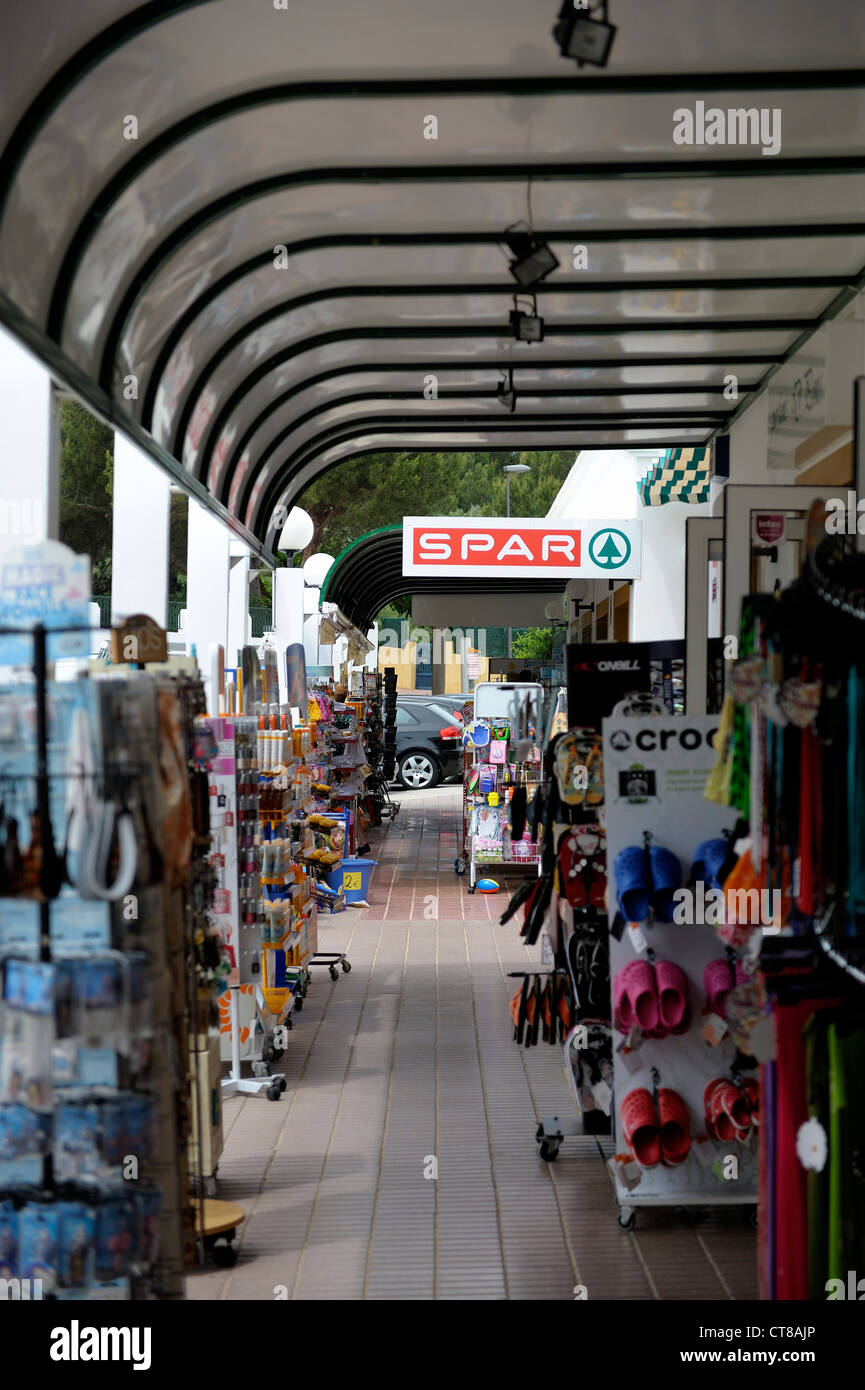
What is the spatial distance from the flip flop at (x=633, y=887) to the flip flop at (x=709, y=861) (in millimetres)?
185

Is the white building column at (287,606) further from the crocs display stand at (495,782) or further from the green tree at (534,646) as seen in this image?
the green tree at (534,646)

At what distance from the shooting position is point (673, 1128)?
172 inches

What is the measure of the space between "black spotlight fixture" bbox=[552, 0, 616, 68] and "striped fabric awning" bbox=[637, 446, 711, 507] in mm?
6171

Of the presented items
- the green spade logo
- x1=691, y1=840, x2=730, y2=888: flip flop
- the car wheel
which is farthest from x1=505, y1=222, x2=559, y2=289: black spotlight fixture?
the car wheel

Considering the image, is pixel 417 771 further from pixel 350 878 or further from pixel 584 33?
pixel 584 33

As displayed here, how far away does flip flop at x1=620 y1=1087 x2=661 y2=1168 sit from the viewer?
433 centimetres

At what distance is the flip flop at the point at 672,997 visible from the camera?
4293 millimetres

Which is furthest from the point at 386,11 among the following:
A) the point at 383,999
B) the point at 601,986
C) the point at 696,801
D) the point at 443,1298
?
the point at 383,999

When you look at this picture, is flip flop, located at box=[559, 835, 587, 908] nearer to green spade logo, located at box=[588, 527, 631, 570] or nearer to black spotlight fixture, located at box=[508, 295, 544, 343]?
black spotlight fixture, located at box=[508, 295, 544, 343]

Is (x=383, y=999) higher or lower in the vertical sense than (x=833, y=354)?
lower

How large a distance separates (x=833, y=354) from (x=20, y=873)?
4.82 metres

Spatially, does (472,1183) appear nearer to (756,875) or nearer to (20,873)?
(756,875)

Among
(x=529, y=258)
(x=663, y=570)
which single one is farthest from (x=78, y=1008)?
(x=663, y=570)

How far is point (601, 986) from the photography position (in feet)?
16.0
